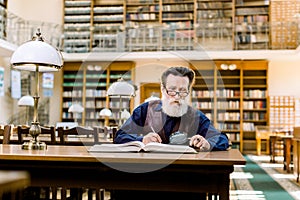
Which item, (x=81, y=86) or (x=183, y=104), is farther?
(x=81, y=86)

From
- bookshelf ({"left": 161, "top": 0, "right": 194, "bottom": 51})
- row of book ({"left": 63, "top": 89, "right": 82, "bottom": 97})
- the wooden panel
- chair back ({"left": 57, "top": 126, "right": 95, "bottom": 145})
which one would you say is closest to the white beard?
chair back ({"left": 57, "top": 126, "right": 95, "bottom": 145})

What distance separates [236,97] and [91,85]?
→ 4.14m

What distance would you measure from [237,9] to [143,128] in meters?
10.4

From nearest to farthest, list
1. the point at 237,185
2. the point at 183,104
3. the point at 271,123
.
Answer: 1. the point at 183,104
2. the point at 237,185
3. the point at 271,123

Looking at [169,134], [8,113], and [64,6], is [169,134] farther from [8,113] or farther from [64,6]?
[64,6]

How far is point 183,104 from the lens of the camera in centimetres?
244

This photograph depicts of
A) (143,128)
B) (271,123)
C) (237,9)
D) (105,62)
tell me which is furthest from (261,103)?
(143,128)

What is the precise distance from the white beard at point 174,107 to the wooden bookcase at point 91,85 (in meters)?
9.88

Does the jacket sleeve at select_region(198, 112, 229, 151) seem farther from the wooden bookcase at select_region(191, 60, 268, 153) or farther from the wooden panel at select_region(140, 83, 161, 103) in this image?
the wooden panel at select_region(140, 83, 161, 103)

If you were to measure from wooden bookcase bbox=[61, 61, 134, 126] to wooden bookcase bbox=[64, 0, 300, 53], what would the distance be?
51 centimetres

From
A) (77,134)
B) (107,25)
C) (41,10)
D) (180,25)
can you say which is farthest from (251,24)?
(77,134)

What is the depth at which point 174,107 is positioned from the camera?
7.97ft

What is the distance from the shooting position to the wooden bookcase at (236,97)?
464 inches

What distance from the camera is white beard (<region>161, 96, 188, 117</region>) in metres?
2.41
